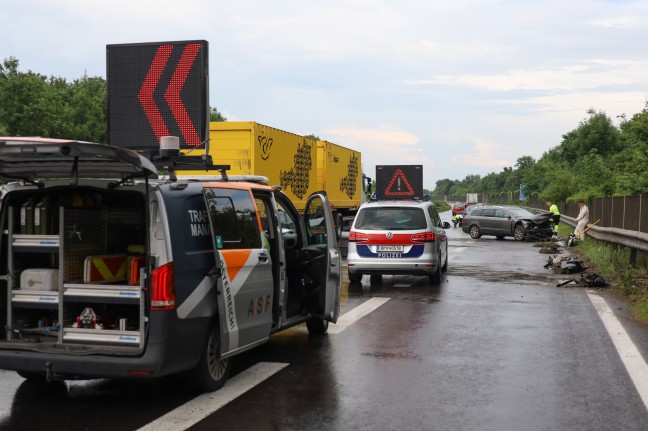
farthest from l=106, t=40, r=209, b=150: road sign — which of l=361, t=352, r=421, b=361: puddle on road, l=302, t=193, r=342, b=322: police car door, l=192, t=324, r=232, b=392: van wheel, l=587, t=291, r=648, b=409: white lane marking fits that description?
l=587, t=291, r=648, b=409: white lane marking

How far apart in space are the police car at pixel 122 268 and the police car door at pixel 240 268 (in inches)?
0.5

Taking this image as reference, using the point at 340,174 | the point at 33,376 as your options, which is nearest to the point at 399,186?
the point at 340,174

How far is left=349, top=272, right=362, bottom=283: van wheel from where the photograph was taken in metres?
15.7

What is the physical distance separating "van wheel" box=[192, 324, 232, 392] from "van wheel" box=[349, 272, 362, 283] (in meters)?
8.74

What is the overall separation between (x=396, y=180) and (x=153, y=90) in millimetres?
30440

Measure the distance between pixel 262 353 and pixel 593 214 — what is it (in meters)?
26.2

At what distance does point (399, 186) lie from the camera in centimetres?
4138

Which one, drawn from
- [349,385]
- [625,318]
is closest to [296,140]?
[625,318]

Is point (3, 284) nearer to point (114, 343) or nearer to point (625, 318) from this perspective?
point (114, 343)

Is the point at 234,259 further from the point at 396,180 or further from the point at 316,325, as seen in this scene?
the point at 396,180

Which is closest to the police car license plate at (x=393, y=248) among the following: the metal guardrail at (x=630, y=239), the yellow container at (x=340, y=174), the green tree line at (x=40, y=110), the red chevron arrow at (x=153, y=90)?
the metal guardrail at (x=630, y=239)

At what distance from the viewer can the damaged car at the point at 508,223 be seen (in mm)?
32688

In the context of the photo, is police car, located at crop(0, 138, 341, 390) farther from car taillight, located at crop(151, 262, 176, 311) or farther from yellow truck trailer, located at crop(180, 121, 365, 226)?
yellow truck trailer, located at crop(180, 121, 365, 226)

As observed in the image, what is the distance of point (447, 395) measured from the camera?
675 cm
